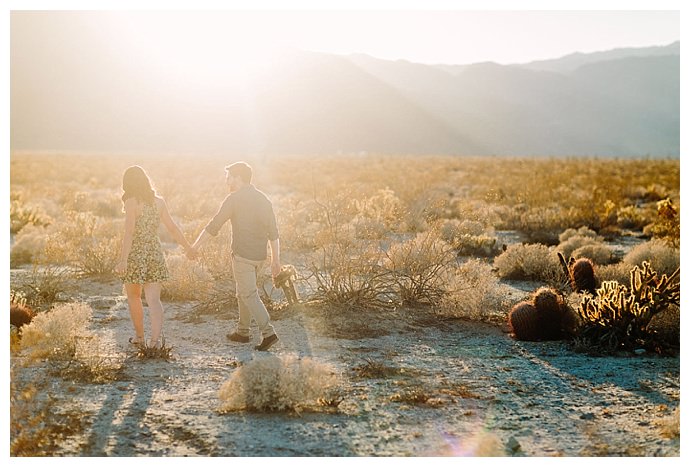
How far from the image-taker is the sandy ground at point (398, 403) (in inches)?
205

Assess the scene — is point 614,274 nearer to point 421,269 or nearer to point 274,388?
point 421,269

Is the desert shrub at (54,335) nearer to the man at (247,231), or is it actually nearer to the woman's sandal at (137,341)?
the woman's sandal at (137,341)

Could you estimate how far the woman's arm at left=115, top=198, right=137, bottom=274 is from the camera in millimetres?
6742

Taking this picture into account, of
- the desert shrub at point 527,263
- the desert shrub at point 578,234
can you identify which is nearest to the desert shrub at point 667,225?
the desert shrub at point 578,234

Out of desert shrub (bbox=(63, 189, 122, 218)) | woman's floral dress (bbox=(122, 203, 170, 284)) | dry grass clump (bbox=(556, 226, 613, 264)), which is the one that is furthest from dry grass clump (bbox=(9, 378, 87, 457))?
desert shrub (bbox=(63, 189, 122, 218))

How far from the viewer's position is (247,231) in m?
7.14

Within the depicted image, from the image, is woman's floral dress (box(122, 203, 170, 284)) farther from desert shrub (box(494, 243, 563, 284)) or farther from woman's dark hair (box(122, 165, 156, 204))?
desert shrub (box(494, 243, 563, 284))

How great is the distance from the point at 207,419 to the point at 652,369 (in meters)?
4.40

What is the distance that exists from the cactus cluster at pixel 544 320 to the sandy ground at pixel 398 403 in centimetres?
19

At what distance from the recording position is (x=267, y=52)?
11350 centimetres

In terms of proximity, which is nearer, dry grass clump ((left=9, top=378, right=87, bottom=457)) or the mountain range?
dry grass clump ((left=9, top=378, right=87, bottom=457))

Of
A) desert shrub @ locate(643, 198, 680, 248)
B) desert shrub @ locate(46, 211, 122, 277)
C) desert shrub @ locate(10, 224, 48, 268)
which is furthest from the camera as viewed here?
desert shrub @ locate(10, 224, 48, 268)

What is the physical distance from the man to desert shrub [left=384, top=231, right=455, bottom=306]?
8.02 ft
